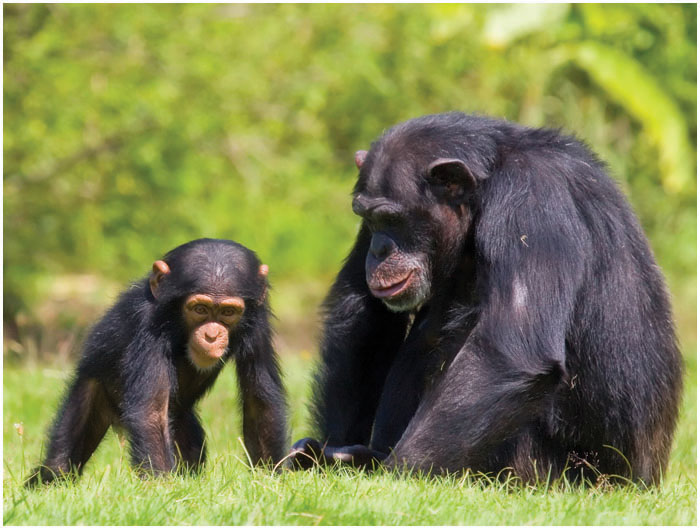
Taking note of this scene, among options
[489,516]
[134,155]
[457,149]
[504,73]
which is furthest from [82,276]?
[489,516]

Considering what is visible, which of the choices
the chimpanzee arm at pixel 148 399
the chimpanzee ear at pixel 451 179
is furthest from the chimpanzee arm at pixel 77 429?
the chimpanzee ear at pixel 451 179

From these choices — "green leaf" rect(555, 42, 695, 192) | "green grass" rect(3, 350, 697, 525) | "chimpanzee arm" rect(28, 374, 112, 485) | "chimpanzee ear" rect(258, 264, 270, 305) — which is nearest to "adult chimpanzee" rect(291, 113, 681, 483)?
"green grass" rect(3, 350, 697, 525)

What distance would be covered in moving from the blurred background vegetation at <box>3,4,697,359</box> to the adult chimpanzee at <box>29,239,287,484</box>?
Answer: 4.63m

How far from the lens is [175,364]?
20.8 feet

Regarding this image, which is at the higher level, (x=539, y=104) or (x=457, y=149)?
(x=539, y=104)

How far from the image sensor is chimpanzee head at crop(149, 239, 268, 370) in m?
6.20

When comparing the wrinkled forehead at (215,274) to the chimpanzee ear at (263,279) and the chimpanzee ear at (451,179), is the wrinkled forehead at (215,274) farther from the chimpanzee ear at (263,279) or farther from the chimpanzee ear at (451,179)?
the chimpanzee ear at (451,179)

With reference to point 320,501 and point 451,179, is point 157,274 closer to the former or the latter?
Result: point 451,179

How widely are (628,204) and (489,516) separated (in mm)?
2333

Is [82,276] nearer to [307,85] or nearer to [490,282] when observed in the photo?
[307,85]

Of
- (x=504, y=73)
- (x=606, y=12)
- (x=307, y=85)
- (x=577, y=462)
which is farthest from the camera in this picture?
(x=504, y=73)

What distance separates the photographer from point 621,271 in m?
5.88

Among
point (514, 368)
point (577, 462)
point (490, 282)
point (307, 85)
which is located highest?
point (307, 85)

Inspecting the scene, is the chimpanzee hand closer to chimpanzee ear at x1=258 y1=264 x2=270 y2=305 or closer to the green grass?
the green grass
